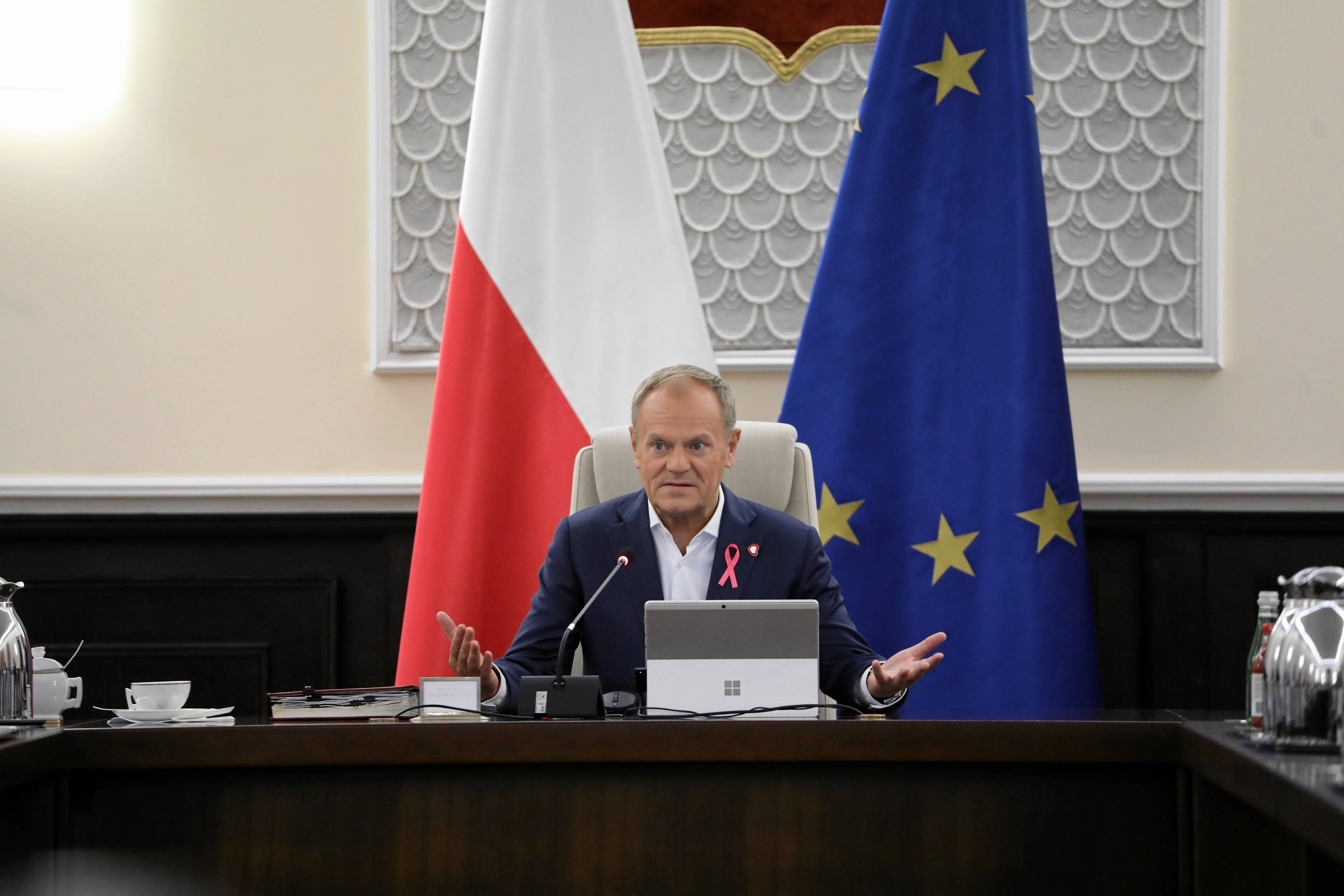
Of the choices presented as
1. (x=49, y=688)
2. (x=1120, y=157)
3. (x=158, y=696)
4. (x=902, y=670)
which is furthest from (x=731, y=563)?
(x=1120, y=157)

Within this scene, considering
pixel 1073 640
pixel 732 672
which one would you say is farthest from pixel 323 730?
pixel 1073 640

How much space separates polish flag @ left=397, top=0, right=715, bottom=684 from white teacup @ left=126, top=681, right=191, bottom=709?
0.86 m

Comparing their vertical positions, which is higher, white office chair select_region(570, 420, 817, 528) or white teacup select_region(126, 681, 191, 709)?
white office chair select_region(570, 420, 817, 528)

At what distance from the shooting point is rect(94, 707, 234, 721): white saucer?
1412 mm

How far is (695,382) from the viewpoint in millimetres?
1911

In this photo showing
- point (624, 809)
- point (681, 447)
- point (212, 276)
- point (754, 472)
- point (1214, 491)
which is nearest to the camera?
point (624, 809)

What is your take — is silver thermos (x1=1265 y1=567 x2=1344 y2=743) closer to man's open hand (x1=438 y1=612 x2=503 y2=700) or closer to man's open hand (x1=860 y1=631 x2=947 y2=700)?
man's open hand (x1=860 y1=631 x2=947 y2=700)

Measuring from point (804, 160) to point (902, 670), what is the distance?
162 cm

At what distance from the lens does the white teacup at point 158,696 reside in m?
1.43

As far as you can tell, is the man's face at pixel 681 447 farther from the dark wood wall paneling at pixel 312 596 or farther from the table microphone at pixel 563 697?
the dark wood wall paneling at pixel 312 596

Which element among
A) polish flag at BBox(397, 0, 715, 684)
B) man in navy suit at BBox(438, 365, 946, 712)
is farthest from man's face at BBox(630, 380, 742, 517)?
polish flag at BBox(397, 0, 715, 684)

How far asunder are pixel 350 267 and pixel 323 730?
1650 millimetres

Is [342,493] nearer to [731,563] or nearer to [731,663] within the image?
[731,563]

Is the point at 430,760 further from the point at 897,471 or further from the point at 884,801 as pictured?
the point at 897,471
